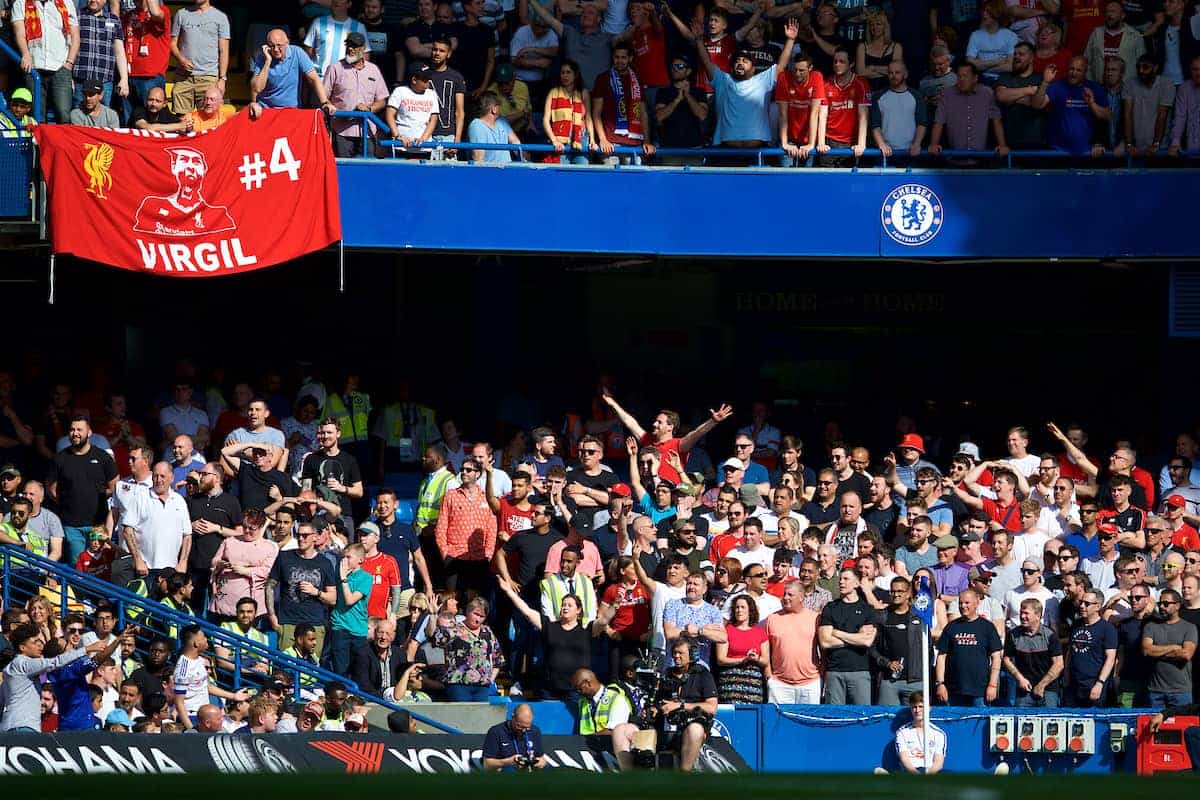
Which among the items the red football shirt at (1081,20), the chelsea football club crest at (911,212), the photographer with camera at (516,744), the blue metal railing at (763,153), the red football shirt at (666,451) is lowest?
the photographer with camera at (516,744)

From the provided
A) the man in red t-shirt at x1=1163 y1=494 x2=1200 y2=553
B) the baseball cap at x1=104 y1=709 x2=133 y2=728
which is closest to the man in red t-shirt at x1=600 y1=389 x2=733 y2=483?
the man in red t-shirt at x1=1163 y1=494 x2=1200 y2=553

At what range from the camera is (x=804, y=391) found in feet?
63.1

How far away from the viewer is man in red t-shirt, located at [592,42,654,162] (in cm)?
1538

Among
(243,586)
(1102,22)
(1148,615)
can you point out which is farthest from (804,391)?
(243,586)

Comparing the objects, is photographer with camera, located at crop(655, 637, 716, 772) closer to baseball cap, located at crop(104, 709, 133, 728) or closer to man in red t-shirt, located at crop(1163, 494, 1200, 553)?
baseball cap, located at crop(104, 709, 133, 728)

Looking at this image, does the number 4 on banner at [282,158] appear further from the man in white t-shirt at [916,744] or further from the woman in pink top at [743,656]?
the man in white t-shirt at [916,744]

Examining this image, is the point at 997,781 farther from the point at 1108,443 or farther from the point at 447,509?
the point at 1108,443

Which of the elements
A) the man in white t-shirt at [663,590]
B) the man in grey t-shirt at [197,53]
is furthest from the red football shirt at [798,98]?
the man in grey t-shirt at [197,53]

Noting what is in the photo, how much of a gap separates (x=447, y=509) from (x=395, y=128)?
10.7ft

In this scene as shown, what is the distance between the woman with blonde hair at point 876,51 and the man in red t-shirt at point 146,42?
19.6 feet

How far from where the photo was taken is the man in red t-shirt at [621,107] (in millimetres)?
15375

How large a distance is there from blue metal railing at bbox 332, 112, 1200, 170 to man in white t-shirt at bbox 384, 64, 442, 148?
0.37 feet

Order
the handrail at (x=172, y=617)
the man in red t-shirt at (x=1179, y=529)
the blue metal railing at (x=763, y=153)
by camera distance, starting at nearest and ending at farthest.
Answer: the handrail at (x=172, y=617) < the man in red t-shirt at (x=1179, y=529) < the blue metal railing at (x=763, y=153)

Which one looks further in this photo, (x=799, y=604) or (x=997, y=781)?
(x=799, y=604)
